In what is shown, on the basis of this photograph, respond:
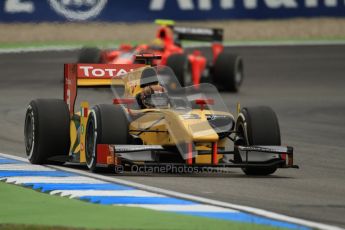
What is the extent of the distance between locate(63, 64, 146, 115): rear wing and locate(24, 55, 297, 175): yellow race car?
0.02m

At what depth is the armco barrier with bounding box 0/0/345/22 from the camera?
115ft

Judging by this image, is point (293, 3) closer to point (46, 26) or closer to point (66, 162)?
point (46, 26)

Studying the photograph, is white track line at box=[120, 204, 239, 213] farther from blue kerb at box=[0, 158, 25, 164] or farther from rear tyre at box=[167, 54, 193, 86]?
rear tyre at box=[167, 54, 193, 86]

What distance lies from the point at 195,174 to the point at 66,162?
1.74m

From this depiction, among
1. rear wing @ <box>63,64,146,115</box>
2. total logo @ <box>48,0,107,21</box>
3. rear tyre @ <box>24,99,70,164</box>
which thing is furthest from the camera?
total logo @ <box>48,0,107,21</box>

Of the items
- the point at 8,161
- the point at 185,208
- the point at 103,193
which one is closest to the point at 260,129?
the point at 103,193

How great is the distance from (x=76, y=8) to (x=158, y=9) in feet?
9.71

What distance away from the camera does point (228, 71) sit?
28984 mm

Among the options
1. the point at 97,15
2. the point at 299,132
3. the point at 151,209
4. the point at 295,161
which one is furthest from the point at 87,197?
the point at 97,15

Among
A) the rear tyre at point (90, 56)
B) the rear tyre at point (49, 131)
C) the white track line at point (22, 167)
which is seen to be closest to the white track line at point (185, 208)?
the white track line at point (22, 167)

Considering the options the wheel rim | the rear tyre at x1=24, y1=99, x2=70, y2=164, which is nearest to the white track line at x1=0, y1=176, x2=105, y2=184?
the rear tyre at x1=24, y1=99, x2=70, y2=164

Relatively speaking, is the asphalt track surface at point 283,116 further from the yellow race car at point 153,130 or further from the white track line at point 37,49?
the white track line at point 37,49

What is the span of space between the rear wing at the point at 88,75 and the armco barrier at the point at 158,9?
64.1 ft

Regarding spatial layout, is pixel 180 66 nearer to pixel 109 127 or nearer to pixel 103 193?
pixel 109 127
